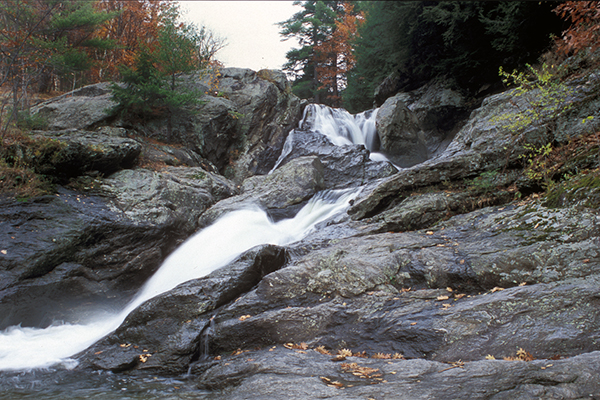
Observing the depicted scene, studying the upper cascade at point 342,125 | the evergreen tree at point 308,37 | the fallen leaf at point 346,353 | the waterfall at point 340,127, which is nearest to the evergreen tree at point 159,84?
the waterfall at point 340,127

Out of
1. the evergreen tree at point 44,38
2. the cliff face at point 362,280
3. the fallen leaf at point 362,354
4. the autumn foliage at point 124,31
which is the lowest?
the fallen leaf at point 362,354

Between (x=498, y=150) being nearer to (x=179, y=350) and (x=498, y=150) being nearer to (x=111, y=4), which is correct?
(x=179, y=350)

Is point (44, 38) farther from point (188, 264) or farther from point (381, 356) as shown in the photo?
point (381, 356)

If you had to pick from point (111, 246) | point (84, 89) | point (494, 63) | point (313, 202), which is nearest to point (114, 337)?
point (111, 246)

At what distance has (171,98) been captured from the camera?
13180 millimetres

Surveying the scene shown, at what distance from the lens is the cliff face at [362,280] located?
354cm

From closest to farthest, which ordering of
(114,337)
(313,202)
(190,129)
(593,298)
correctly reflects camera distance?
(593,298), (114,337), (313,202), (190,129)

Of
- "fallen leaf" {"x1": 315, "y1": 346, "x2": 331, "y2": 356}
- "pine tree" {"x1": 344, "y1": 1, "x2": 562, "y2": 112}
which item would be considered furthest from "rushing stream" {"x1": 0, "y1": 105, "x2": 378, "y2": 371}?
"pine tree" {"x1": 344, "y1": 1, "x2": 562, "y2": 112}

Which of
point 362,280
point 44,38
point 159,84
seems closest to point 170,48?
point 159,84

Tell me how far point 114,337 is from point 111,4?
892 inches

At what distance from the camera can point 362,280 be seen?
5387 millimetres

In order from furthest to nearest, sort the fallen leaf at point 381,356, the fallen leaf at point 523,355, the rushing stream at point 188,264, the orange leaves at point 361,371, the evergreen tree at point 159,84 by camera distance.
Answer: the evergreen tree at point 159,84, the rushing stream at point 188,264, the fallen leaf at point 381,356, the orange leaves at point 361,371, the fallen leaf at point 523,355

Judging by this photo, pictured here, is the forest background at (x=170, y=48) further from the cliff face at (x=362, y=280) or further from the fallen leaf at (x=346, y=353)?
the fallen leaf at (x=346, y=353)

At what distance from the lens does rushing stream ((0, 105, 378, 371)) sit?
598 centimetres
